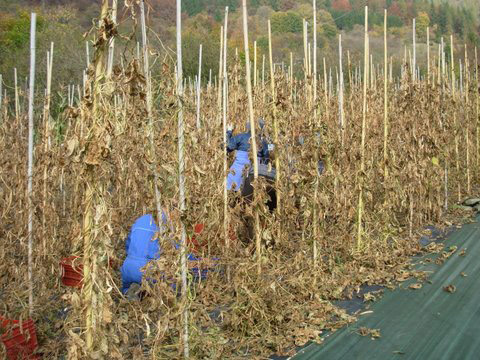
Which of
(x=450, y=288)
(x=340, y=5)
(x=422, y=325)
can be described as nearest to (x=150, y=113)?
(x=422, y=325)

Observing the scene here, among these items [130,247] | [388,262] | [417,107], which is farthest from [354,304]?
→ [417,107]

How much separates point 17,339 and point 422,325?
256cm

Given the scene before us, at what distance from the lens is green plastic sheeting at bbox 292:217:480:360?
316 cm

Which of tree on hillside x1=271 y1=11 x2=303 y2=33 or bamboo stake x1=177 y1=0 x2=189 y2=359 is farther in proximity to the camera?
tree on hillside x1=271 y1=11 x2=303 y2=33

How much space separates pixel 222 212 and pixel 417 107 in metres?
3.33

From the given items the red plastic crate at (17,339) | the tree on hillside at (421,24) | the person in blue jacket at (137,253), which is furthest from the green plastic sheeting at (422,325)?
the tree on hillside at (421,24)

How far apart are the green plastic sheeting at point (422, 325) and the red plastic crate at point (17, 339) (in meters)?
1.56

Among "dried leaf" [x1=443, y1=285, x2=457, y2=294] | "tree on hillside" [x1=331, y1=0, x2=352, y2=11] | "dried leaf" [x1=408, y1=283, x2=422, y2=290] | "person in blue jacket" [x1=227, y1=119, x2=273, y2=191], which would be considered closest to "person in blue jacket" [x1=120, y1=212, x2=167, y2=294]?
"person in blue jacket" [x1=227, y1=119, x2=273, y2=191]

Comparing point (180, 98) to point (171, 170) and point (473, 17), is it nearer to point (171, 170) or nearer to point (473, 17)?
point (171, 170)

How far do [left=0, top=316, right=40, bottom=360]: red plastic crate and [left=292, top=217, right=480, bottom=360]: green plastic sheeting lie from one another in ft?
5.13

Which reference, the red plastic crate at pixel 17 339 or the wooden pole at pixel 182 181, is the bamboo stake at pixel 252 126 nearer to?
the wooden pole at pixel 182 181

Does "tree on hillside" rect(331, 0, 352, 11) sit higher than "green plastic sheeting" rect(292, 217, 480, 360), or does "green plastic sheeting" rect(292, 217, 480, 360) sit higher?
"tree on hillside" rect(331, 0, 352, 11)

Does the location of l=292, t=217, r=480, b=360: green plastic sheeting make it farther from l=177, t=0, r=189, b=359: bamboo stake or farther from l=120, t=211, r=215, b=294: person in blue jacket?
l=120, t=211, r=215, b=294: person in blue jacket

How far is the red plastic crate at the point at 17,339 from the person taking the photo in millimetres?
2914
